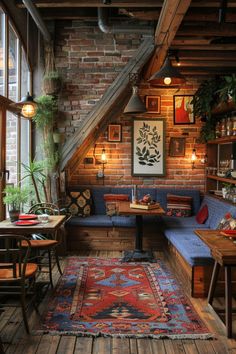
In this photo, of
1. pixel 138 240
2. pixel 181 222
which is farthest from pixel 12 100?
pixel 181 222

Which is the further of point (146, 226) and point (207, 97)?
point (146, 226)

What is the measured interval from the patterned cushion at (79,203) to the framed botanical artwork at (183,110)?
2063 millimetres

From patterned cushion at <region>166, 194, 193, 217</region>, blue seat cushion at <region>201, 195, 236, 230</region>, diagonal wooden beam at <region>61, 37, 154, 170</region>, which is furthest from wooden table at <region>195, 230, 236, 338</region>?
patterned cushion at <region>166, 194, 193, 217</region>

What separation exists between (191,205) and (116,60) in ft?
8.91

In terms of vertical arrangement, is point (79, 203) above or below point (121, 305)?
above

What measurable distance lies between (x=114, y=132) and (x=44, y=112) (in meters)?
1.54

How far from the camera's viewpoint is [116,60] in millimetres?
5418

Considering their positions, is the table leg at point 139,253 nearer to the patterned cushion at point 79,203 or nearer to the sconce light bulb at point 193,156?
the patterned cushion at point 79,203

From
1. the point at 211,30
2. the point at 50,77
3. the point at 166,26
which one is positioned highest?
the point at 211,30

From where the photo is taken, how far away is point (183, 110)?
21.4ft

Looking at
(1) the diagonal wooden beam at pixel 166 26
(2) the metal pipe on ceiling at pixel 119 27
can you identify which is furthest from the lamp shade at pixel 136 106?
(2) the metal pipe on ceiling at pixel 119 27

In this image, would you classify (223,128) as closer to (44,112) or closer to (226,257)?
(44,112)

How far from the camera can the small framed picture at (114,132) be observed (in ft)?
21.2

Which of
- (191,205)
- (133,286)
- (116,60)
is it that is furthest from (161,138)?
(133,286)
